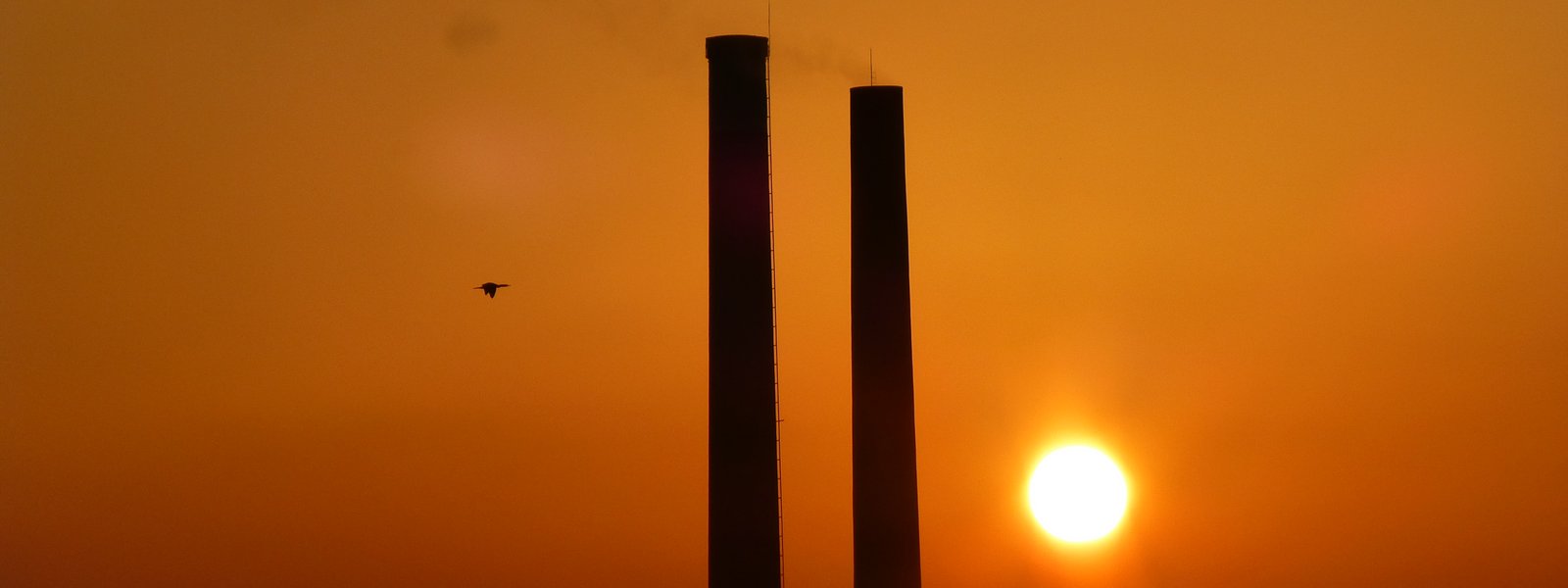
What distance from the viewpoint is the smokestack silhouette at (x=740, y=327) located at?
2520 cm

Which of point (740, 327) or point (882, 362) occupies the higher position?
point (740, 327)

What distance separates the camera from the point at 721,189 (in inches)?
1010

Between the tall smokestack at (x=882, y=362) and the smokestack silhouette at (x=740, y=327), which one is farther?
the tall smokestack at (x=882, y=362)

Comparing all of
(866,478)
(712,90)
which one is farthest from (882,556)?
(712,90)

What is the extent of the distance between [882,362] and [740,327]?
3.21 meters

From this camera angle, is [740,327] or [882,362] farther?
[882,362]

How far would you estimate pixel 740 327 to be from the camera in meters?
25.2

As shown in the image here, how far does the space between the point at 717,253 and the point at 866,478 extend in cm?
435

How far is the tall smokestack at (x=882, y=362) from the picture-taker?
2759 centimetres

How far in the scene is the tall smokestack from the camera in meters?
27.6

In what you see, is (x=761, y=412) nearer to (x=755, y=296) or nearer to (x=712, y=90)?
(x=755, y=296)

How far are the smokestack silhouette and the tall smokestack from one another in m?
2.47

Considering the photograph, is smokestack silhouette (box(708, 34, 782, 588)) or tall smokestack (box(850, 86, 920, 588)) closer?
smokestack silhouette (box(708, 34, 782, 588))

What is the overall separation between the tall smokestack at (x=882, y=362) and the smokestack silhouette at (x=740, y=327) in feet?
8.11
